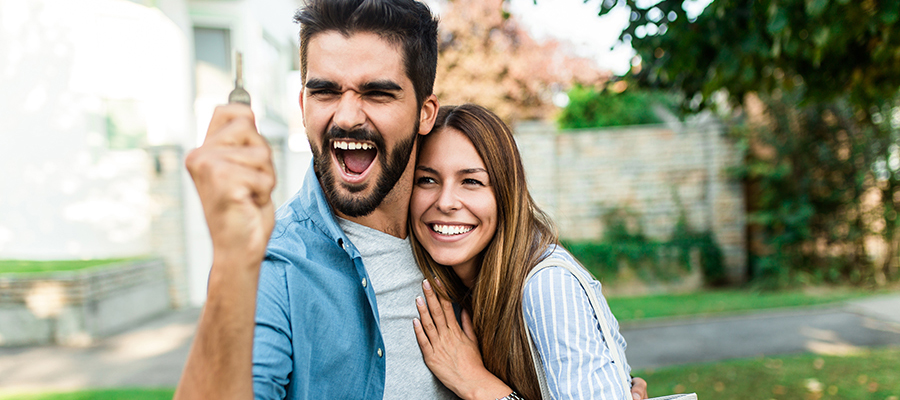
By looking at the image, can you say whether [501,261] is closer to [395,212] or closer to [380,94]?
[395,212]

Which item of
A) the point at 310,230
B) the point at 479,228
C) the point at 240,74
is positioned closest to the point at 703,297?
the point at 479,228

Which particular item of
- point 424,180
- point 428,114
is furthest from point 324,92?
point 424,180

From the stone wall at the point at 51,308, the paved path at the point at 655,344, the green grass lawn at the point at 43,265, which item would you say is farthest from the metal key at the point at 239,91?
the green grass lawn at the point at 43,265

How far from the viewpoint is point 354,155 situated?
184 centimetres

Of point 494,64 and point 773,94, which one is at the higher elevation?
point 494,64

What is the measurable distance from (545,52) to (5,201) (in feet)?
43.2

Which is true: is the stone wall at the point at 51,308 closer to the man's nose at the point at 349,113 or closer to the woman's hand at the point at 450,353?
the woman's hand at the point at 450,353

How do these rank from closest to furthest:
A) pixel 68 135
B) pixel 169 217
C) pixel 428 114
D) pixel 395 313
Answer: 1. pixel 395 313
2. pixel 428 114
3. pixel 68 135
4. pixel 169 217

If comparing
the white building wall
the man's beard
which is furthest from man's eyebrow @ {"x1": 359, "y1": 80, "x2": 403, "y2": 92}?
the white building wall

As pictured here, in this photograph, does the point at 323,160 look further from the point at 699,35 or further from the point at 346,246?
the point at 699,35

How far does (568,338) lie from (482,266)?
1.60 feet

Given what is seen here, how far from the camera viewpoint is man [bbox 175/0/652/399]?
60.4 inches

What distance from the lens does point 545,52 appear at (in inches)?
671

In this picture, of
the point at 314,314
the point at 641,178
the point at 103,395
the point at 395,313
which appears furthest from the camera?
Result: the point at 641,178
